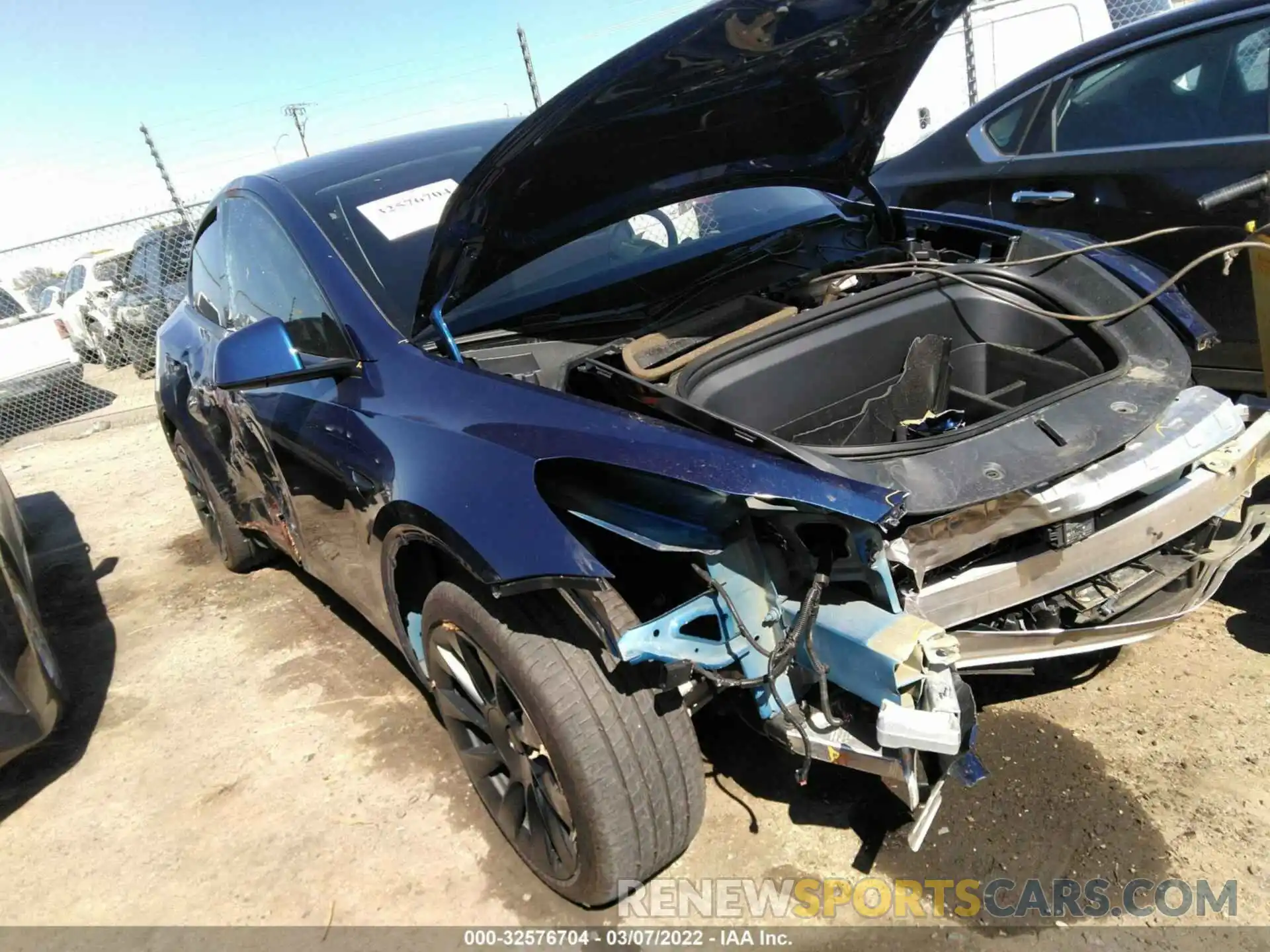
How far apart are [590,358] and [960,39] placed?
755cm

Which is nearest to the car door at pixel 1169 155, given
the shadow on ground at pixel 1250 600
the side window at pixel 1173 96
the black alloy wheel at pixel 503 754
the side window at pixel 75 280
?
the side window at pixel 1173 96

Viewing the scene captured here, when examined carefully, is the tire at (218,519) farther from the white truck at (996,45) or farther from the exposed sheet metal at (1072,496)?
the white truck at (996,45)

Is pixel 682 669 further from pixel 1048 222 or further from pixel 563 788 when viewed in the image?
pixel 1048 222

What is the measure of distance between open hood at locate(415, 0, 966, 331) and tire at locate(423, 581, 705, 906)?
852 millimetres

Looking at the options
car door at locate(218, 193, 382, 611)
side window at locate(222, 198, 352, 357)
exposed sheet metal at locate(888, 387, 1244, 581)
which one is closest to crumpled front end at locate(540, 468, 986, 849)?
exposed sheet metal at locate(888, 387, 1244, 581)

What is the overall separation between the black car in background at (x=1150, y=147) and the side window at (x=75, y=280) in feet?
38.7

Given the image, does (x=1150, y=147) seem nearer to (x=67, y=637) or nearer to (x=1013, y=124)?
(x=1013, y=124)

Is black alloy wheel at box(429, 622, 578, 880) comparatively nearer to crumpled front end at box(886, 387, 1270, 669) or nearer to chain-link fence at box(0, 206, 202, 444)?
crumpled front end at box(886, 387, 1270, 669)

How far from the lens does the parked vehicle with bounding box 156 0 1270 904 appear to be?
1668mm

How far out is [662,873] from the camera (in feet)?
7.01

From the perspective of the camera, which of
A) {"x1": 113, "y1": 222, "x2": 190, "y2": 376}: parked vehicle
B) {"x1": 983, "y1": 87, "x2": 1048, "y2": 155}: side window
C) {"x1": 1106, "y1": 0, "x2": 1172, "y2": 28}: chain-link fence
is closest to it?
{"x1": 983, "y1": 87, "x2": 1048, "y2": 155}: side window

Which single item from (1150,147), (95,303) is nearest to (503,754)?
(1150,147)

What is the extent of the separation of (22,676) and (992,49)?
8345mm

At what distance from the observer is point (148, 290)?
10281mm
